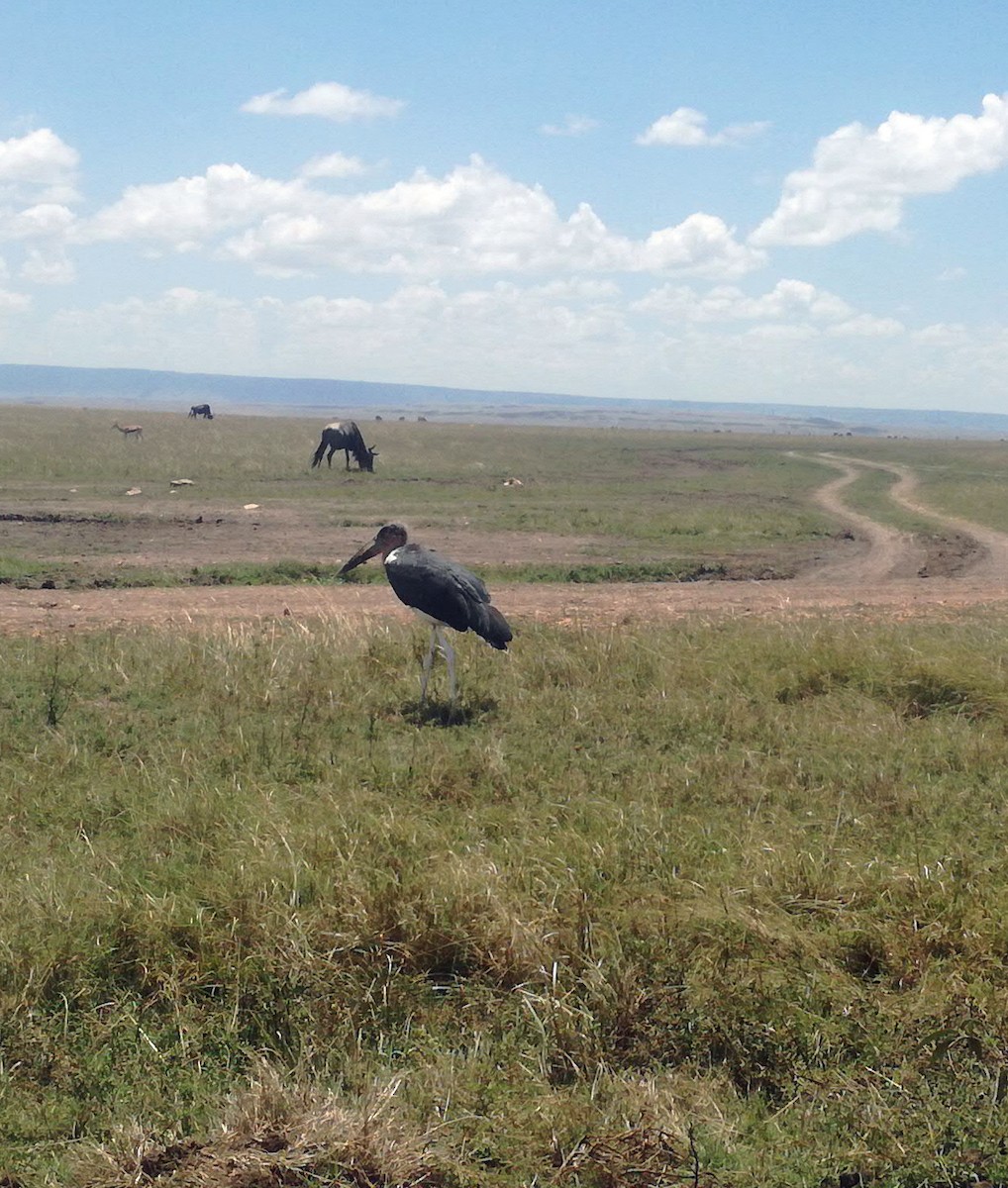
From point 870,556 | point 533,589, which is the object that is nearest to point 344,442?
point 870,556

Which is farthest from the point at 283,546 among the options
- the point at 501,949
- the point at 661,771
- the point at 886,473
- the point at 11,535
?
the point at 886,473

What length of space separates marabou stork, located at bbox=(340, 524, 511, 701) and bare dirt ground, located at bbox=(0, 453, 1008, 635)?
2.69m

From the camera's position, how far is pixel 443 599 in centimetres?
925

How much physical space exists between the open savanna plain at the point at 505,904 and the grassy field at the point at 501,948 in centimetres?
2

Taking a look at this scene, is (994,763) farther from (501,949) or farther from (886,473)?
(886,473)

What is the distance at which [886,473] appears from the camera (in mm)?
45875

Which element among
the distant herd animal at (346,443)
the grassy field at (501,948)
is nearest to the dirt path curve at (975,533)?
the grassy field at (501,948)

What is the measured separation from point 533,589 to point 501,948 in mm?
11027

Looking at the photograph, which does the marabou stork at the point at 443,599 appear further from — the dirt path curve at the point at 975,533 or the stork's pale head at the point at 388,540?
the dirt path curve at the point at 975,533

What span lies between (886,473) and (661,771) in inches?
1611

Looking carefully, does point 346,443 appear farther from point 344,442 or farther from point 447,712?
point 447,712

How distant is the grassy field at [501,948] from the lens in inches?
167

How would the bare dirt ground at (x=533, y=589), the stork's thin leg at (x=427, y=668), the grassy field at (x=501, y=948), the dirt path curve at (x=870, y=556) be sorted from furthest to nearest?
the dirt path curve at (x=870, y=556)
the bare dirt ground at (x=533, y=589)
the stork's thin leg at (x=427, y=668)
the grassy field at (x=501, y=948)

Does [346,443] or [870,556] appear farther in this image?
[346,443]
